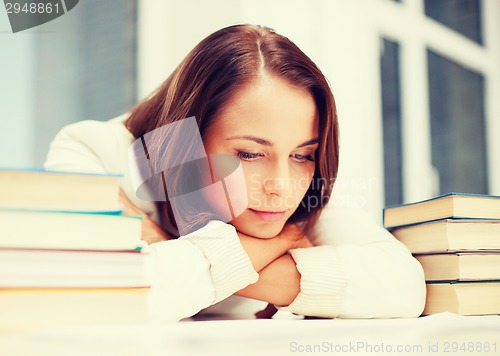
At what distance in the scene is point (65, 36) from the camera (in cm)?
149

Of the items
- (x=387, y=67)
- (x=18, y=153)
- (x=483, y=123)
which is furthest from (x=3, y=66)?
(x=483, y=123)

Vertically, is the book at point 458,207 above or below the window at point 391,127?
below

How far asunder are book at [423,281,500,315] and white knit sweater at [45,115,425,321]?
3 cm

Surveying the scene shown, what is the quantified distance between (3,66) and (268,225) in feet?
2.65

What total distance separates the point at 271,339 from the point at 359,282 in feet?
0.84

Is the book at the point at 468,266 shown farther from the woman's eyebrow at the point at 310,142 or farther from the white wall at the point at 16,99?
the white wall at the point at 16,99

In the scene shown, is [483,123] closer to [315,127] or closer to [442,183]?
[442,183]

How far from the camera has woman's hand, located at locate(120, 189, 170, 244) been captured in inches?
33.1

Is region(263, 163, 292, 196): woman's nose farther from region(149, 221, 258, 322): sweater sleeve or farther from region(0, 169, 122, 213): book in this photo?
region(0, 169, 122, 213): book

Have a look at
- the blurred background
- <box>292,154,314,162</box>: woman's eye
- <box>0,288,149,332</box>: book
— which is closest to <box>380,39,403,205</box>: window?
the blurred background

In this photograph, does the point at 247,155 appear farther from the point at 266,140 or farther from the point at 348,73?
the point at 348,73

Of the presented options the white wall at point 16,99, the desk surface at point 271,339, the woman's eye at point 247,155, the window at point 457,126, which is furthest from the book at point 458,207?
the window at point 457,126

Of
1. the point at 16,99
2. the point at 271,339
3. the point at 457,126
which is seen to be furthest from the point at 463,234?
the point at 457,126

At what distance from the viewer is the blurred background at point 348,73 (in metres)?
1.44
